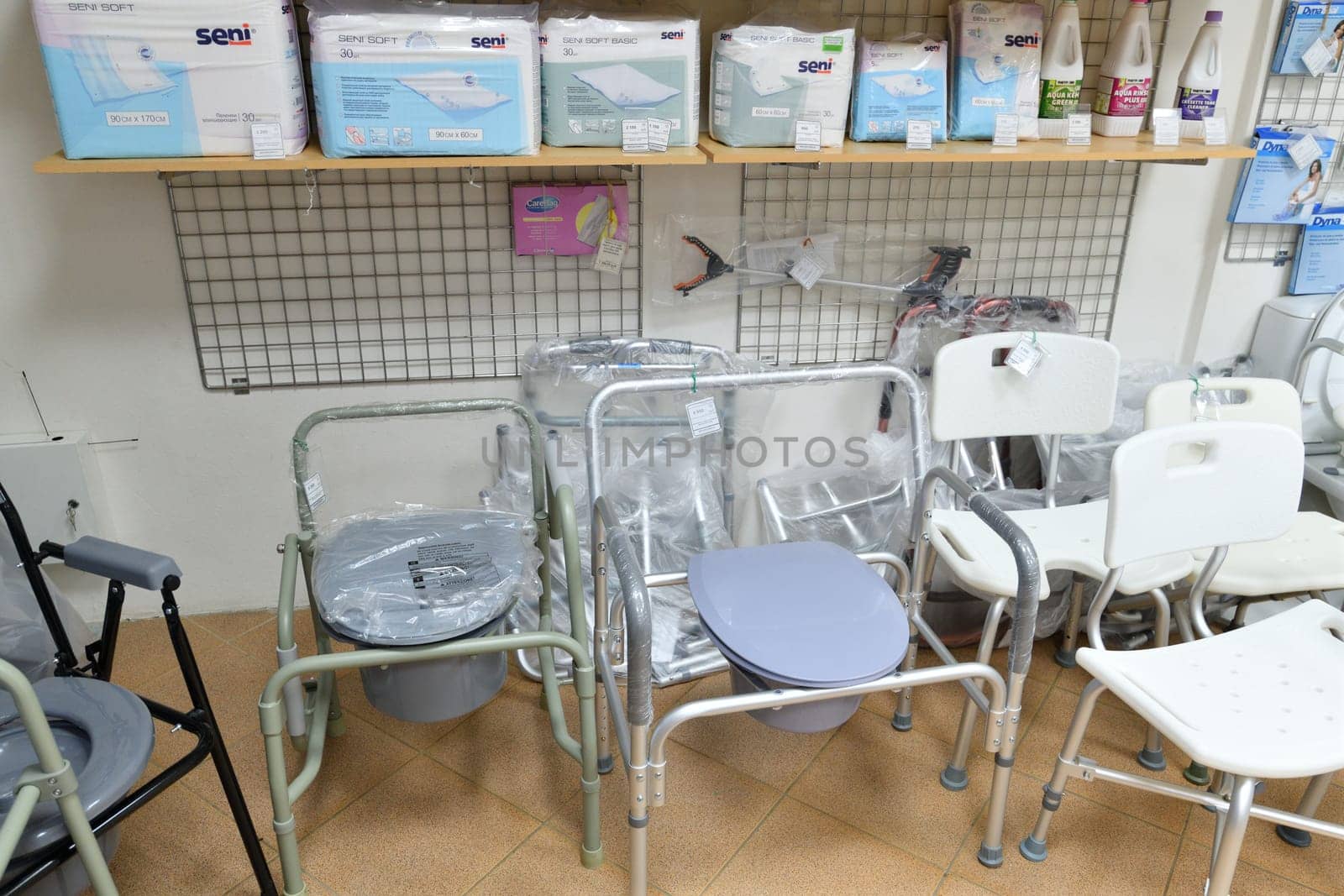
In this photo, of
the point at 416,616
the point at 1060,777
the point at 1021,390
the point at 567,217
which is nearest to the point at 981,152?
the point at 1021,390

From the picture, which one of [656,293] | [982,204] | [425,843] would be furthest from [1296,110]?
[425,843]

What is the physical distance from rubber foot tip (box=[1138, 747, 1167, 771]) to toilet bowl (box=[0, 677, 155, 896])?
1.96m

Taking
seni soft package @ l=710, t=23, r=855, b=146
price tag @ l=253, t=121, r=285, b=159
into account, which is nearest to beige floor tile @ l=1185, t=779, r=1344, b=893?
seni soft package @ l=710, t=23, r=855, b=146

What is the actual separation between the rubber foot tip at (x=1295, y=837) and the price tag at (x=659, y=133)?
1843 millimetres

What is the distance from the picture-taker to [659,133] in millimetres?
1983

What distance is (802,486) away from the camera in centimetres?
264

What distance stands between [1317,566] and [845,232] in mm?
1275

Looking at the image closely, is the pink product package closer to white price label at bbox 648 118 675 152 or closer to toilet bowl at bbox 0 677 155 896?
white price label at bbox 648 118 675 152

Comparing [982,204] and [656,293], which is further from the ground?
[982,204]

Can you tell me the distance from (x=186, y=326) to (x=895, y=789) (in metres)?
1.95

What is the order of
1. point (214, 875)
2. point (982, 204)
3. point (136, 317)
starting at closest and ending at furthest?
1. point (214, 875)
2. point (136, 317)
3. point (982, 204)

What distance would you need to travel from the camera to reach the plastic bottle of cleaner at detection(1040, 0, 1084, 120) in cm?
218

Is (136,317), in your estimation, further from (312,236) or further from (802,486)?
(802,486)

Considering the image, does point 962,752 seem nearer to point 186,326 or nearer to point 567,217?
point 567,217
